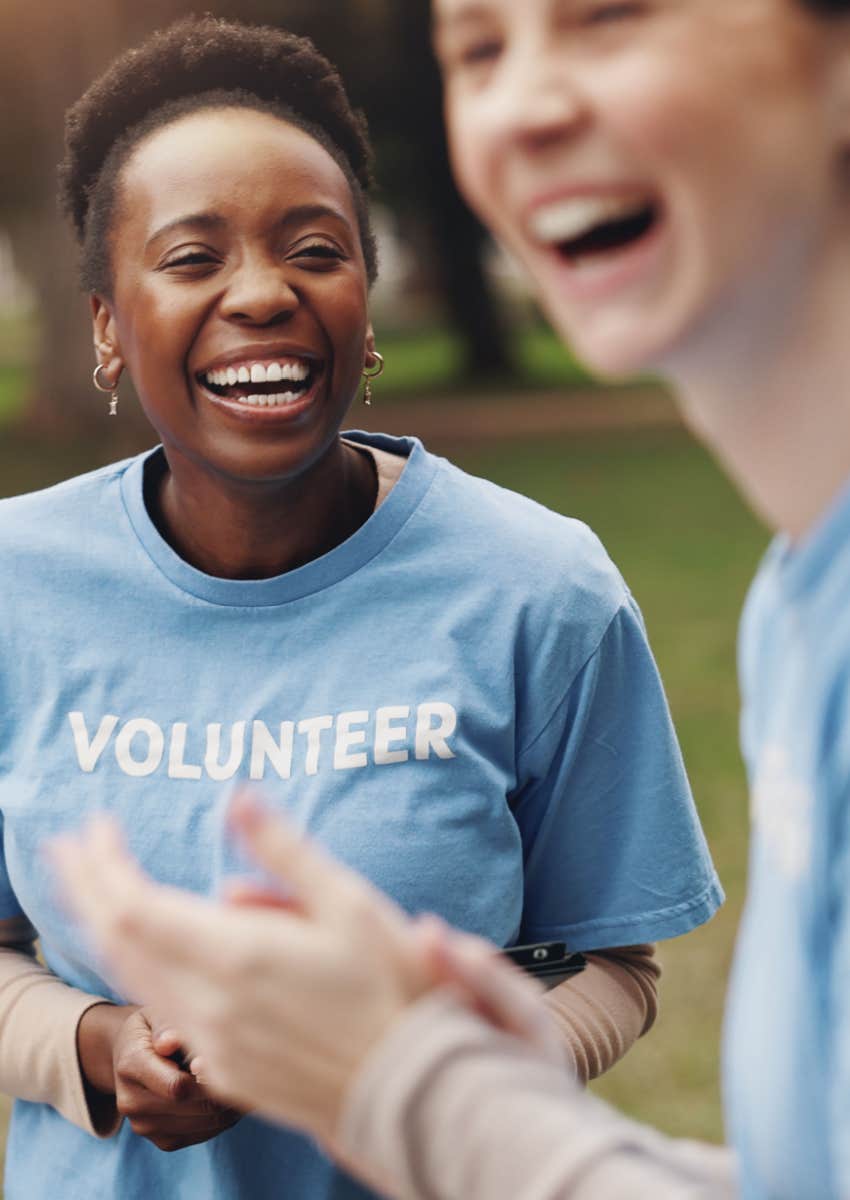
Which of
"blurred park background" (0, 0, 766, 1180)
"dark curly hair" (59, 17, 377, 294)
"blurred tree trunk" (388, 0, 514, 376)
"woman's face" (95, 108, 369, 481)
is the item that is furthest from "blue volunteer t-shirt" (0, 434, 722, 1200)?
"blurred tree trunk" (388, 0, 514, 376)

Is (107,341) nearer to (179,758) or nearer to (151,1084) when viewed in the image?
(179,758)

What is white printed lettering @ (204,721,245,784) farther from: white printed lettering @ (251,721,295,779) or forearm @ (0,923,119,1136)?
forearm @ (0,923,119,1136)

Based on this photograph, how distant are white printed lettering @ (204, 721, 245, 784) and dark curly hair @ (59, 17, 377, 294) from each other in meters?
0.67

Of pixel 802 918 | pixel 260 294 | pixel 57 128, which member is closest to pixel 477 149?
pixel 802 918

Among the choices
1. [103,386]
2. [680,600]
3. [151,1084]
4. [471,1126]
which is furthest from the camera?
[680,600]

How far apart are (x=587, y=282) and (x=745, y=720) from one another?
0.41 meters

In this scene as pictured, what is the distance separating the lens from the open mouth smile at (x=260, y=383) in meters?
2.09

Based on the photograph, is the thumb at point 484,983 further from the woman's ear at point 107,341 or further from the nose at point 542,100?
the woman's ear at point 107,341

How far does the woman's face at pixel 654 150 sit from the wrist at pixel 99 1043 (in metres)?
1.21

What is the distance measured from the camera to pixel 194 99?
2213mm

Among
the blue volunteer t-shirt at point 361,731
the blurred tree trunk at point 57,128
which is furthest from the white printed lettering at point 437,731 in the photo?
the blurred tree trunk at point 57,128

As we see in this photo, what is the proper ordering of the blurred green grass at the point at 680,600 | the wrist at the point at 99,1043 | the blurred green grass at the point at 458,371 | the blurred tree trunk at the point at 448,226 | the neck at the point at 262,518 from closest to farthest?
the wrist at the point at 99,1043, the neck at the point at 262,518, the blurred green grass at the point at 680,600, the blurred tree trunk at the point at 448,226, the blurred green grass at the point at 458,371

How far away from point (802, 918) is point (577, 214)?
1.75 ft

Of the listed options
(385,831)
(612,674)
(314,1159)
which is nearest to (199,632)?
(385,831)
